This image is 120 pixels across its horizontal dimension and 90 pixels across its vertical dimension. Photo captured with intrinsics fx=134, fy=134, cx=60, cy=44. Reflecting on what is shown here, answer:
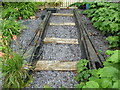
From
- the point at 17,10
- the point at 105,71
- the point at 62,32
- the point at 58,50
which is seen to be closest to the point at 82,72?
the point at 105,71

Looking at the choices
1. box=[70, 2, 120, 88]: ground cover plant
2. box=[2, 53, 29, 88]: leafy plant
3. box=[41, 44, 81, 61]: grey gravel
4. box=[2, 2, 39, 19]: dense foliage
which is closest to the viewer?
box=[70, 2, 120, 88]: ground cover plant

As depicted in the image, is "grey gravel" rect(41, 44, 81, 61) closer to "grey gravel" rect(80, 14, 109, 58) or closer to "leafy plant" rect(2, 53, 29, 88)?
"grey gravel" rect(80, 14, 109, 58)

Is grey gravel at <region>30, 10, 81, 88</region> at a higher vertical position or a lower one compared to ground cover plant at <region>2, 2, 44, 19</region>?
lower

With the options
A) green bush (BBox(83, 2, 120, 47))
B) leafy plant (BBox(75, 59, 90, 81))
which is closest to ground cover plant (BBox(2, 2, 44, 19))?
green bush (BBox(83, 2, 120, 47))

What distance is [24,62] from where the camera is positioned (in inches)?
77.3

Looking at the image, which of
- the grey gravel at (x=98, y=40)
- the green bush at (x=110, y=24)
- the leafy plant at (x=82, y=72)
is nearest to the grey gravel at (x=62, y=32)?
the grey gravel at (x=98, y=40)

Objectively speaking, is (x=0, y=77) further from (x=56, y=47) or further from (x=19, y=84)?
(x=56, y=47)

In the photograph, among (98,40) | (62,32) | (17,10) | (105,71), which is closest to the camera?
(105,71)

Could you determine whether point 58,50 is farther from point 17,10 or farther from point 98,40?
point 17,10

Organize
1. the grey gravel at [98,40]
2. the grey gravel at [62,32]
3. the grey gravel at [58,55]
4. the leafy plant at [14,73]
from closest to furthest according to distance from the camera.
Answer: the leafy plant at [14,73]
the grey gravel at [58,55]
the grey gravel at [98,40]
the grey gravel at [62,32]

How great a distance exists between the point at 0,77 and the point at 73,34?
2.13 m

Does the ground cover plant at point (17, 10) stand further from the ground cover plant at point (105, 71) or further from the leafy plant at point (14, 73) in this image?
the leafy plant at point (14, 73)

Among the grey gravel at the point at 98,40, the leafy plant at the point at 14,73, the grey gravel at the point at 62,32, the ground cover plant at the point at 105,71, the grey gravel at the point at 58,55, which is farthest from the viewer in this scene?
the grey gravel at the point at 62,32

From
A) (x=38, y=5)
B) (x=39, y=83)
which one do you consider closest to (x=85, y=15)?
(x=38, y=5)
